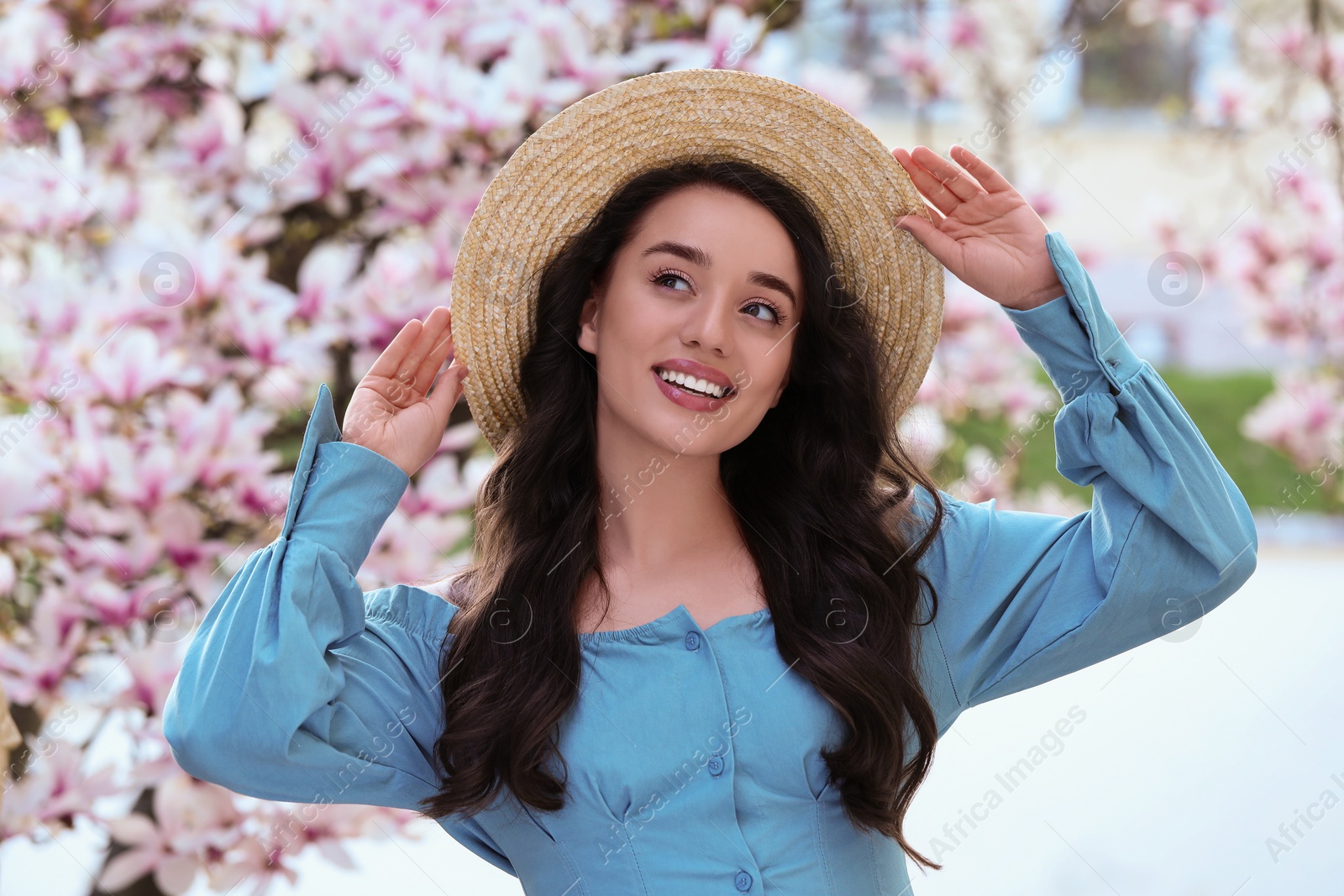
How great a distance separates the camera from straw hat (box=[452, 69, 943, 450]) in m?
1.50

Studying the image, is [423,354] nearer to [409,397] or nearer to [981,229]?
[409,397]

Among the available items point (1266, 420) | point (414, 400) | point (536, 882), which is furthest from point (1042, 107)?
point (536, 882)

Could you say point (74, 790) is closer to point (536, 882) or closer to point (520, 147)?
point (536, 882)

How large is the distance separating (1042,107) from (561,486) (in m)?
2.23

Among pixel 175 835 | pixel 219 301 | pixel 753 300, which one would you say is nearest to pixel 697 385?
pixel 753 300

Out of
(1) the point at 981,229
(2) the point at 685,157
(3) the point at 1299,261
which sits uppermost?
(3) the point at 1299,261

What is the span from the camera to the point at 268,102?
5.67 feet

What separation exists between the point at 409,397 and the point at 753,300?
1.39 feet

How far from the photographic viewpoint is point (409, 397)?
1.49 m

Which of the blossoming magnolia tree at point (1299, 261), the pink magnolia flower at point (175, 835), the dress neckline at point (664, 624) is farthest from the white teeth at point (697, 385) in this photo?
the blossoming magnolia tree at point (1299, 261)

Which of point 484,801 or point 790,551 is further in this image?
point 790,551

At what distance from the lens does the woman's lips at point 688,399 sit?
1.41m

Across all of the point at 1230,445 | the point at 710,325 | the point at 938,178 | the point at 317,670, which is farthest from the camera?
the point at 1230,445

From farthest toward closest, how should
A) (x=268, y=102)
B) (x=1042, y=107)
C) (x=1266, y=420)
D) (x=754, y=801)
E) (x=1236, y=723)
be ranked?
1. (x=1236, y=723)
2. (x=1042, y=107)
3. (x=1266, y=420)
4. (x=268, y=102)
5. (x=754, y=801)
